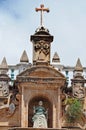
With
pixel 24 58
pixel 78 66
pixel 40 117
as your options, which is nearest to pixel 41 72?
pixel 40 117

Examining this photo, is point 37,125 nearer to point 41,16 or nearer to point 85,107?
point 85,107

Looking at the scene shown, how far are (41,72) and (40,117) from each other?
10.3 feet

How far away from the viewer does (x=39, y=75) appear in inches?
1407

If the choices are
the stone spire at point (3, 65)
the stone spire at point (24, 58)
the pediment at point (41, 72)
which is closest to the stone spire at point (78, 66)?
the pediment at point (41, 72)

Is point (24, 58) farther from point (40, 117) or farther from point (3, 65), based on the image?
point (40, 117)

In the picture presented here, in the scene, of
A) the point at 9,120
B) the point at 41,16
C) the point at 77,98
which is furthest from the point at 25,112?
the point at 41,16

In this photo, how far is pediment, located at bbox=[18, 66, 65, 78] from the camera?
1404 inches

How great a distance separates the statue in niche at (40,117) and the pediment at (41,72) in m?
1.92

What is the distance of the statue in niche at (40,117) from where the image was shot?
33.6 m

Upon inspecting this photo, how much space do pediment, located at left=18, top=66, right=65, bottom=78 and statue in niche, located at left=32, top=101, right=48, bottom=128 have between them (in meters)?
1.92

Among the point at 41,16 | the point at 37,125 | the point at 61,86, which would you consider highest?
the point at 41,16

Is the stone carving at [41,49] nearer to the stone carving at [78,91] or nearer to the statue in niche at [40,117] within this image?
the stone carving at [78,91]

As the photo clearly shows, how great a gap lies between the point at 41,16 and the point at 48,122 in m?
7.00

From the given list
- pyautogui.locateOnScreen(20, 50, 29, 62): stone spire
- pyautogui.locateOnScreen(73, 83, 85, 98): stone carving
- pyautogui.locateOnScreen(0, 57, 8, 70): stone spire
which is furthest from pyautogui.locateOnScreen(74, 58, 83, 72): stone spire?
pyautogui.locateOnScreen(0, 57, 8, 70): stone spire
